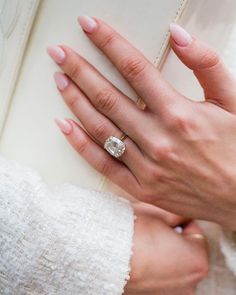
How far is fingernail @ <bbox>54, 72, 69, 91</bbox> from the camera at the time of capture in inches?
31.7

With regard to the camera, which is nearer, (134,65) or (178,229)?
(134,65)

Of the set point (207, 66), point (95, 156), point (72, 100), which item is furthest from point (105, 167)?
point (207, 66)

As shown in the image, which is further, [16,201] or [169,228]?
[169,228]

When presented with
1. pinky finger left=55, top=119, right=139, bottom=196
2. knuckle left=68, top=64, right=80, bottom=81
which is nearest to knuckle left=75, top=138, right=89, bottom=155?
pinky finger left=55, top=119, right=139, bottom=196

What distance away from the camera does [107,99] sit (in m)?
0.78

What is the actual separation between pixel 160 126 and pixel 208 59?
0.13 m

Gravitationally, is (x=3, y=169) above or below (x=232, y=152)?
below

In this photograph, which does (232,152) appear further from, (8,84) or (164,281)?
(8,84)

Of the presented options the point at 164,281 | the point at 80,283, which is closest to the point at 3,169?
the point at 80,283

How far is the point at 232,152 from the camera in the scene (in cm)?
80

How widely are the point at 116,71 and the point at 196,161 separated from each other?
0.66 ft

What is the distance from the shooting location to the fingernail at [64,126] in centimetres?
83

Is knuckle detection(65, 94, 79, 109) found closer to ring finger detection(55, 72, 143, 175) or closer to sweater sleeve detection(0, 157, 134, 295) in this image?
ring finger detection(55, 72, 143, 175)

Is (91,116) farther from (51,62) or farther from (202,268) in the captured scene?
(202,268)
